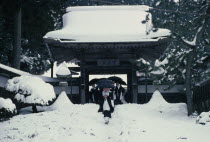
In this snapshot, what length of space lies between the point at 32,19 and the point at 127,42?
7150 millimetres

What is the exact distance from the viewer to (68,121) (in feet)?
32.8

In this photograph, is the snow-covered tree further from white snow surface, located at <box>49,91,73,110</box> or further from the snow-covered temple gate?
white snow surface, located at <box>49,91,73,110</box>

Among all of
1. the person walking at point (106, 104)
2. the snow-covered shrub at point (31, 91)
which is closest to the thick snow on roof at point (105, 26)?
the snow-covered shrub at point (31, 91)

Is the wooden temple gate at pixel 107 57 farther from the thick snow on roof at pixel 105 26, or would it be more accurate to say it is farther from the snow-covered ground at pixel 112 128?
the snow-covered ground at pixel 112 128

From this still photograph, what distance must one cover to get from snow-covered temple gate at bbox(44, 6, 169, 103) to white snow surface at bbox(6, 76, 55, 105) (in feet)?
8.97

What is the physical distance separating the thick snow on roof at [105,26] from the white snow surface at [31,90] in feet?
9.68

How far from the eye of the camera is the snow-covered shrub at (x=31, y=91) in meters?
12.5

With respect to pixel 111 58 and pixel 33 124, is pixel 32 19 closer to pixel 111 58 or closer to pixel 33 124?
pixel 111 58

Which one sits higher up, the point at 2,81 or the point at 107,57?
the point at 107,57

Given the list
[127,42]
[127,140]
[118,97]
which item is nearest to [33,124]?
[127,140]

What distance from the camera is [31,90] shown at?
12508 mm

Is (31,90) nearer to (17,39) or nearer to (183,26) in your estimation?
(183,26)

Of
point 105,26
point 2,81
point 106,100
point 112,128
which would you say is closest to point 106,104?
point 106,100

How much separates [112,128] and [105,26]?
333 inches
